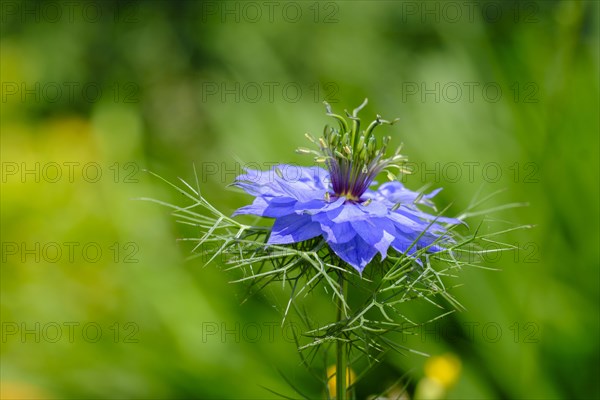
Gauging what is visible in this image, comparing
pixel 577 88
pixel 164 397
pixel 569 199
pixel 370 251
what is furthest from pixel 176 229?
pixel 370 251

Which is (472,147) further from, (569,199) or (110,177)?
(110,177)

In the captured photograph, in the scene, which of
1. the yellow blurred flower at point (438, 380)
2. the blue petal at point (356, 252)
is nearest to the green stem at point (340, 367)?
the blue petal at point (356, 252)

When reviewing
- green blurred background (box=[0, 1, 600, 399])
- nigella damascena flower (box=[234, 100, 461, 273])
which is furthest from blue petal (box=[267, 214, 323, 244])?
green blurred background (box=[0, 1, 600, 399])

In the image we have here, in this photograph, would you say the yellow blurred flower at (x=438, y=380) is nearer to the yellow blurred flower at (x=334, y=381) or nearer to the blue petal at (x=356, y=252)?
the yellow blurred flower at (x=334, y=381)

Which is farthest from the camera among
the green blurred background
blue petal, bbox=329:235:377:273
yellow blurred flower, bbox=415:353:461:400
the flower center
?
the green blurred background

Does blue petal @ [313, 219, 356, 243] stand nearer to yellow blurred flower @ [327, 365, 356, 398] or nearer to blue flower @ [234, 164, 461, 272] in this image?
blue flower @ [234, 164, 461, 272]

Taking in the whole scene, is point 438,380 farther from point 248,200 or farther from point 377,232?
point 248,200

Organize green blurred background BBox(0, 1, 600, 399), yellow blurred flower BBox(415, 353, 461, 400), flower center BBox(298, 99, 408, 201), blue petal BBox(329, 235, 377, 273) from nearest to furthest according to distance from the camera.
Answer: blue petal BBox(329, 235, 377, 273) → flower center BBox(298, 99, 408, 201) → yellow blurred flower BBox(415, 353, 461, 400) → green blurred background BBox(0, 1, 600, 399)

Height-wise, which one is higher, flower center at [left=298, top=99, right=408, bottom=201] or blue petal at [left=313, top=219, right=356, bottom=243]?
flower center at [left=298, top=99, right=408, bottom=201]
